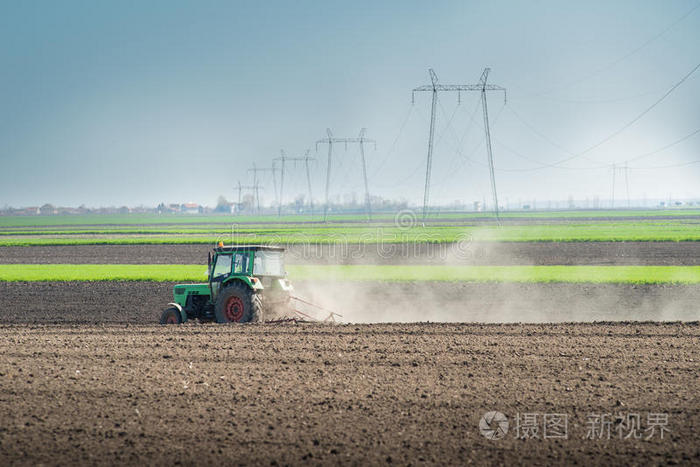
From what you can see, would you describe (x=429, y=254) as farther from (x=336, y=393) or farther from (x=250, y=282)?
(x=336, y=393)

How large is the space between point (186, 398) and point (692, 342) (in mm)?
11992

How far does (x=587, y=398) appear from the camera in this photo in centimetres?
1183

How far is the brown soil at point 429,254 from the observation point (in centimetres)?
4491

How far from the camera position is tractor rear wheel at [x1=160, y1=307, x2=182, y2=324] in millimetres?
19498

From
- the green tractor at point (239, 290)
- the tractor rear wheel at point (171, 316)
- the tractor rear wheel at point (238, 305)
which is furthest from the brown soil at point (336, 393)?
the tractor rear wheel at point (171, 316)

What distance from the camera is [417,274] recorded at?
34969 mm

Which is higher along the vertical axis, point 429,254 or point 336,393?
point 429,254

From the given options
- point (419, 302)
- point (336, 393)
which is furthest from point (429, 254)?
point (336, 393)

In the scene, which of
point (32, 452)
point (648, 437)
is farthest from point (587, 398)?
point (32, 452)
